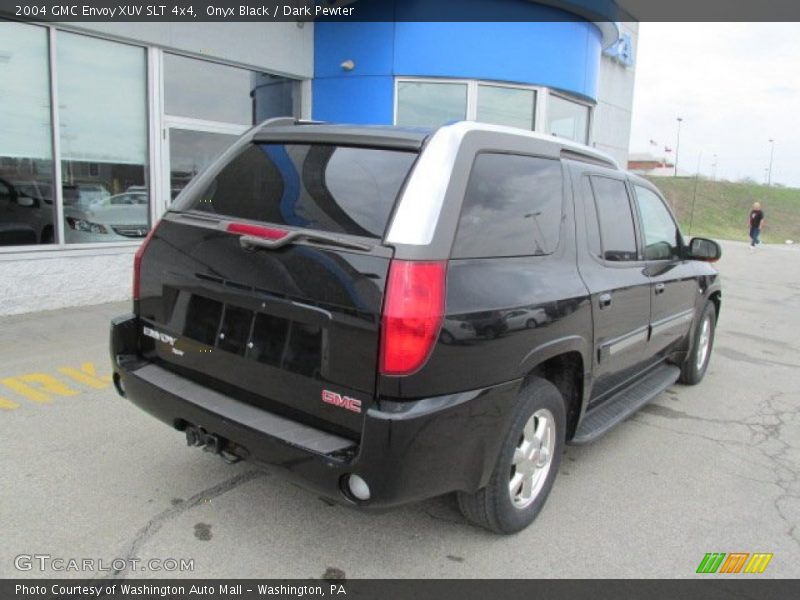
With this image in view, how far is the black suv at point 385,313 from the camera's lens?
2.45 m

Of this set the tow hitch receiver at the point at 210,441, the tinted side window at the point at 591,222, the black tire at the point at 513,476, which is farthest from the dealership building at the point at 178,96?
the black tire at the point at 513,476

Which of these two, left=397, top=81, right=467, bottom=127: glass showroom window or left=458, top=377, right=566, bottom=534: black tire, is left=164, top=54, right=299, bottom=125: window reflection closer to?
left=397, top=81, right=467, bottom=127: glass showroom window

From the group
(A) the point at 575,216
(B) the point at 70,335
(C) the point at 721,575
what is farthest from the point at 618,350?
(B) the point at 70,335

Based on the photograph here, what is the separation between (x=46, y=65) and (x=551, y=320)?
673 cm

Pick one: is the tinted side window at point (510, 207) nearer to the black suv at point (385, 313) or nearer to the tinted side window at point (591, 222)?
the black suv at point (385, 313)

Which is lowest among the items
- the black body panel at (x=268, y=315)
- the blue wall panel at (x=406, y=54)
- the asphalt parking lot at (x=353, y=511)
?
the asphalt parking lot at (x=353, y=511)

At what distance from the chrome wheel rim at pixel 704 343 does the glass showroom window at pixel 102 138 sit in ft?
21.3

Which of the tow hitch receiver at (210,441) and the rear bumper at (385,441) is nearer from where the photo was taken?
the rear bumper at (385,441)

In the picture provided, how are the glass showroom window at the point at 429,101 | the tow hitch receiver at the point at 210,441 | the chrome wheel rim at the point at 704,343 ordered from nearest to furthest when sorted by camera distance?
the tow hitch receiver at the point at 210,441
the chrome wheel rim at the point at 704,343
the glass showroom window at the point at 429,101

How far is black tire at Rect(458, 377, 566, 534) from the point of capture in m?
2.88

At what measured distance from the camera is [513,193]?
2990 mm

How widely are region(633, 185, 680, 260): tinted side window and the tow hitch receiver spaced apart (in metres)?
2.95
